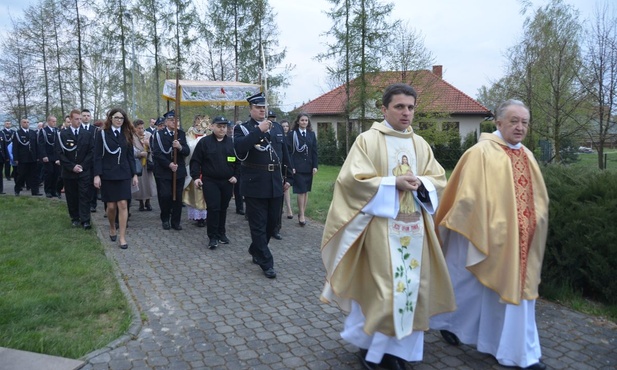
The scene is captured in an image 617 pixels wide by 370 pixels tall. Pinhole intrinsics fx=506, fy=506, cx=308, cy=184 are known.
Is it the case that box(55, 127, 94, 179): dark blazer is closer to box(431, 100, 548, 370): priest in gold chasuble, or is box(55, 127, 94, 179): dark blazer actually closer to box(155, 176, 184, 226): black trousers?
box(155, 176, 184, 226): black trousers

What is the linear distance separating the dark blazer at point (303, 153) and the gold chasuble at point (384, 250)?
5574 millimetres

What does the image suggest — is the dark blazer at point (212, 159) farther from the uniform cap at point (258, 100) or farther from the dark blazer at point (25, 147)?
the dark blazer at point (25, 147)

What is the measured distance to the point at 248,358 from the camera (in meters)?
3.98

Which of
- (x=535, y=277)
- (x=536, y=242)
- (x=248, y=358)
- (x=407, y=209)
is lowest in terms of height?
(x=248, y=358)

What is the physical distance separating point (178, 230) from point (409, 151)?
599 cm

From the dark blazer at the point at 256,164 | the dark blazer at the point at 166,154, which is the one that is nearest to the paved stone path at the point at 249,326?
the dark blazer at the point at 256,164

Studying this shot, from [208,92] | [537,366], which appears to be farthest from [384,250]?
[208,92]

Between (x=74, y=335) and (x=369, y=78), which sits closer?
(x=74, y=335)

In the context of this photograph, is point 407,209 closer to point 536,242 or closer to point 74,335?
point 536,242

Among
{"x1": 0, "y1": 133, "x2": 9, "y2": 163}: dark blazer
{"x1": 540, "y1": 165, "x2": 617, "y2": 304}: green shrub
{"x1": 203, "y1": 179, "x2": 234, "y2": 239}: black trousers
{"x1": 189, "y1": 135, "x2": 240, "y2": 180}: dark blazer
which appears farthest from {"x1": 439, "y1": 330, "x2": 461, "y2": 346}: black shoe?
{"x1": 0, "y1": 133, "x2": 9, "y2": 163}: dark blazer

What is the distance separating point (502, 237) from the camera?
12.2 ft

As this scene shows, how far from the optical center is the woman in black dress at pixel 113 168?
752 cm

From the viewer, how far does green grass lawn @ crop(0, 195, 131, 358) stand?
420cm

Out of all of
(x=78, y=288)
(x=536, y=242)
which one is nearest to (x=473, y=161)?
(x=536, y=242)
